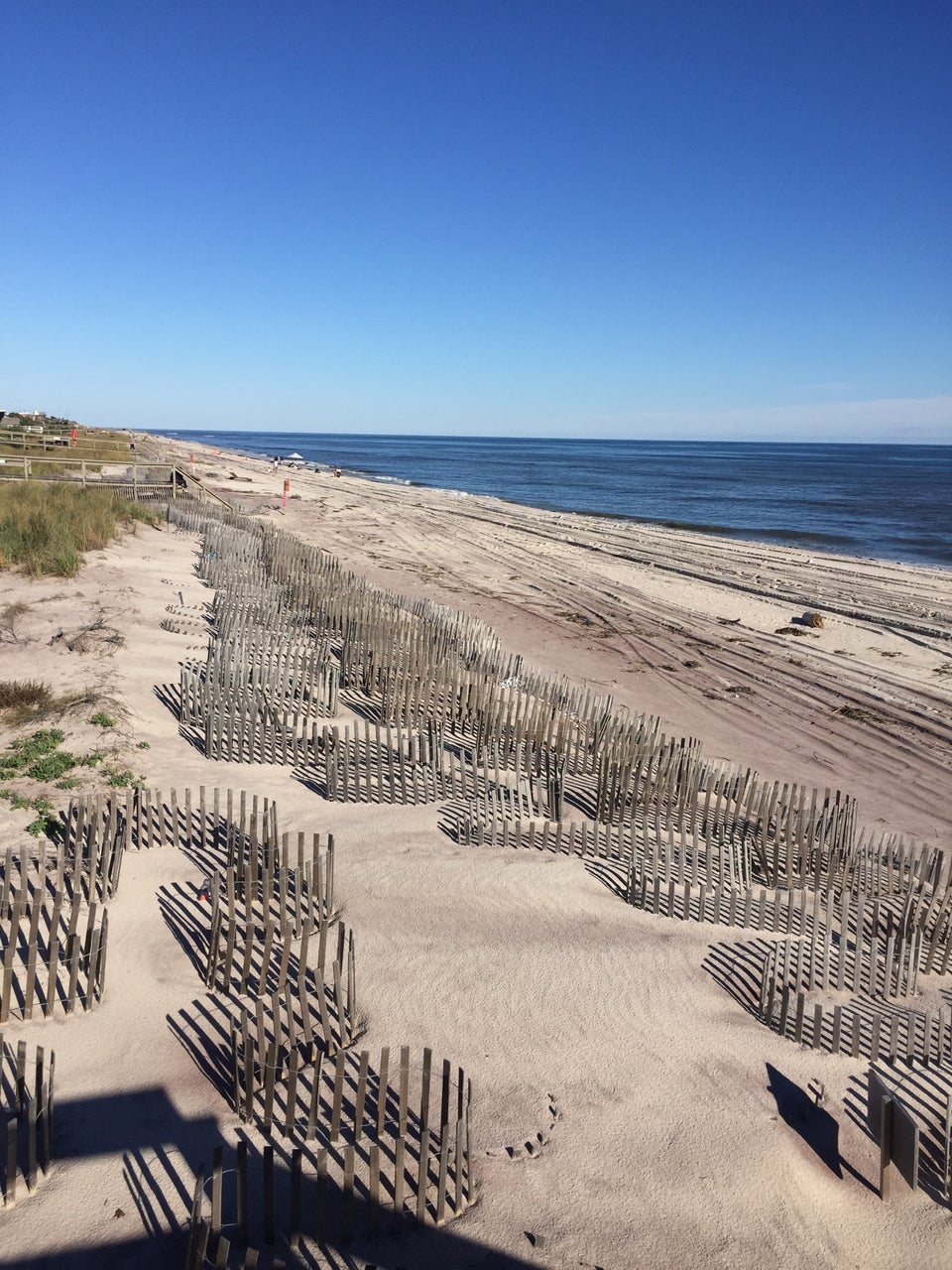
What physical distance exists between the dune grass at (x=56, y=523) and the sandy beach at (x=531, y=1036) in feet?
10.6

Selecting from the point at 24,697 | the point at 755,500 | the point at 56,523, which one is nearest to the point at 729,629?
the point at 24,697

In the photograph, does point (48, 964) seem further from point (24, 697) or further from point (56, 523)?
point (56, 523)

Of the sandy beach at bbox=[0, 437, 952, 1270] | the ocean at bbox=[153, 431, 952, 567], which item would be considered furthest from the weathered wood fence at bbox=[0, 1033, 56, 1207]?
the ocean at bbox=[153, 431, 952, 567]

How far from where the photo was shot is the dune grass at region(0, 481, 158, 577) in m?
16.2

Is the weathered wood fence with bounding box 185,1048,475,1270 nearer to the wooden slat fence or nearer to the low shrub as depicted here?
the wooden slat fence

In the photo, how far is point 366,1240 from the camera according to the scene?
12.9ft

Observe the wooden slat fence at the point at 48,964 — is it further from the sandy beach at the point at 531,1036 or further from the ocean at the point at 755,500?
the ocean at the point at 755,500

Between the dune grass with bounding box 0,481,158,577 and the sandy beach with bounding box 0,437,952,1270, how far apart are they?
10.6ft

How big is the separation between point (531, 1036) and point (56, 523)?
1606 centimetres

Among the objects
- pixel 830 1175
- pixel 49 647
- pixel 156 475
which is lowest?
pixel 830 1175

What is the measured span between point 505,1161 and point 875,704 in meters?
11.5

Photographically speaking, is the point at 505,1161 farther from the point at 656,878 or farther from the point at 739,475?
the point at 739,475

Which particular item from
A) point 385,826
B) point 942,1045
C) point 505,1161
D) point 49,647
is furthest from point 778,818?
point 49,647

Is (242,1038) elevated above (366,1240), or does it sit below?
above
